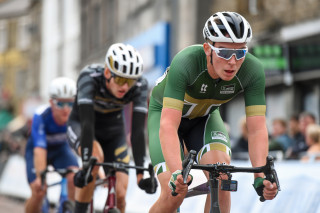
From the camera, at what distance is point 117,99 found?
7426mm

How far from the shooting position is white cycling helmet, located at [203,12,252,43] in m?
4.97

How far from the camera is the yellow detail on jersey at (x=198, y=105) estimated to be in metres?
5.61

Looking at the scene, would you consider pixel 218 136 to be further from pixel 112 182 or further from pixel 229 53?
pixel 112 182

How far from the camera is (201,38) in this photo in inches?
846

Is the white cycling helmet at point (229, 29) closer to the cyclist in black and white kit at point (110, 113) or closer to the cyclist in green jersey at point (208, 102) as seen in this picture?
the cyclist in green jersey at point (208, 102)

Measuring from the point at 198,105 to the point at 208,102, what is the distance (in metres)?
0.09

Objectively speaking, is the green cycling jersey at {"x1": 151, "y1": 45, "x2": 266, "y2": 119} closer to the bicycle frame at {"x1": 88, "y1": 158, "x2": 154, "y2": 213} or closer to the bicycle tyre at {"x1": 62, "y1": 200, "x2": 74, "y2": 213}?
the bicycle frame at {"x1": 88, "y1": 158, "x2": 154, "y2": 213}

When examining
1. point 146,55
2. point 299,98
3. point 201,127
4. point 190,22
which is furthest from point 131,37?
point 201,127

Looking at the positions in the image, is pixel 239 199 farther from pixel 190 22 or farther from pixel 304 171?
pixel 190 22

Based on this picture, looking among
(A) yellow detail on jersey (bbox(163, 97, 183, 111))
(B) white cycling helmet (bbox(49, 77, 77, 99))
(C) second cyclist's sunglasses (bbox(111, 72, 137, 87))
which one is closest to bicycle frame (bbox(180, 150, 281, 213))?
(A) yellow detail on jersey (bbox(163, 97, 183, 111))

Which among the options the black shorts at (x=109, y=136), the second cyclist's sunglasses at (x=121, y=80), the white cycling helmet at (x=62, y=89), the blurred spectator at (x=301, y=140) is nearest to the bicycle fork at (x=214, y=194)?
the second cyclist's sunglasses at (x=121, y=80)

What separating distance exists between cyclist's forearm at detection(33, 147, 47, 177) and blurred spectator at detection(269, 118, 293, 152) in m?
4.44

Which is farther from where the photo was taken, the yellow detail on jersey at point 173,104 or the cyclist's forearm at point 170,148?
the yellow detail on jersey at point 173,104

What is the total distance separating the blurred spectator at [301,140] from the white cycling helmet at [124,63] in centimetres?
519
